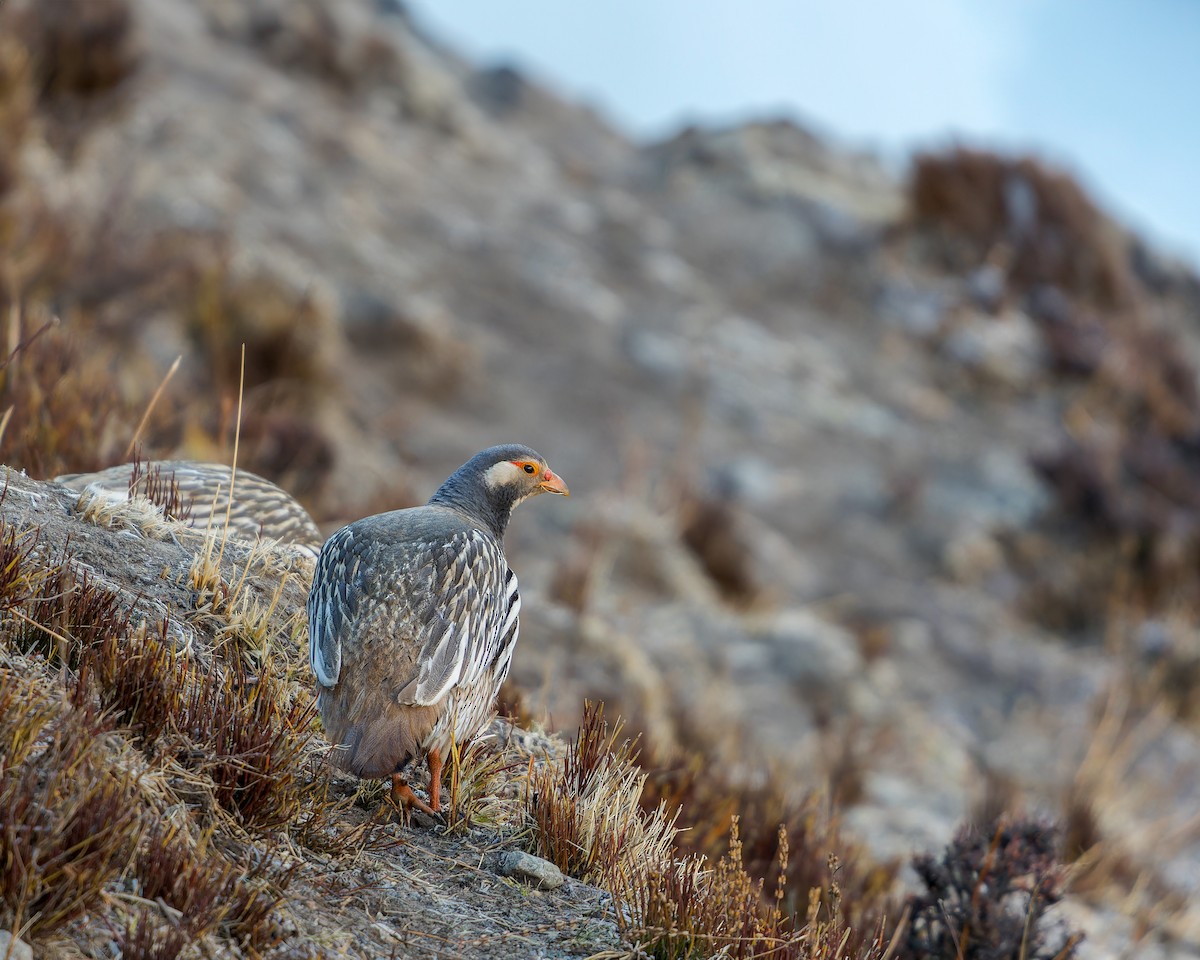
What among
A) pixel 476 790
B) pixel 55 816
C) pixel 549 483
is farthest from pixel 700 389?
pixel 55 816

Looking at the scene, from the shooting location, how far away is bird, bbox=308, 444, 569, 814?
3031 mm

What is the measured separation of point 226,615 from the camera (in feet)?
11.7

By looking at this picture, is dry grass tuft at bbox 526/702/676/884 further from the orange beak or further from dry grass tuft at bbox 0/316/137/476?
dry grass tuft at bbox 0/316/137/476

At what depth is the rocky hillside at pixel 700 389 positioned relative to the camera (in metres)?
8.01

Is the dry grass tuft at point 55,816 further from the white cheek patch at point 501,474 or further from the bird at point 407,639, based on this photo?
the white cheek patch at point 501,474

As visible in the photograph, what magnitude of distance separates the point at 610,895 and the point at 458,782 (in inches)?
22.3

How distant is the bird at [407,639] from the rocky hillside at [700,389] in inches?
50.3

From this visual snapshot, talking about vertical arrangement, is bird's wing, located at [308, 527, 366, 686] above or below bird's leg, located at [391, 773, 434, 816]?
above

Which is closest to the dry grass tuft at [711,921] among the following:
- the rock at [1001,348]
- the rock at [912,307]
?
the rock at [1001,348]

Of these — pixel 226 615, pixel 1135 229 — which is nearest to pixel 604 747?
pixel 226 615

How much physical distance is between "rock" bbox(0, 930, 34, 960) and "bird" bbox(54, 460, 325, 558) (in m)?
2.23

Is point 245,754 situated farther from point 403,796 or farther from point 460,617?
point 460,617

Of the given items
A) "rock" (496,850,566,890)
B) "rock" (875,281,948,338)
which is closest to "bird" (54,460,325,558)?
"rock" (496,850,566,890)

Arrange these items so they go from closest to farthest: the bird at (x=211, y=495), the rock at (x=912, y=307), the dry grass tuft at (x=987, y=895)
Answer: the bird at (x=211, y=495)
the dry grass tuft at (x=987, y=895)
the rock at (x=912, y=307)
